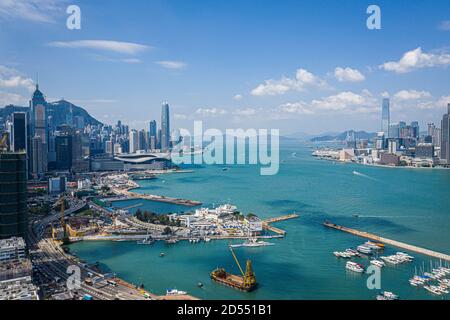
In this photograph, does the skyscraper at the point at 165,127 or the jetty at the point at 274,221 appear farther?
the skyscraper at the point at 165,127

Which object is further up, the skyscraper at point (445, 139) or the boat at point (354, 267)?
the skyscraper at point (445, 139)

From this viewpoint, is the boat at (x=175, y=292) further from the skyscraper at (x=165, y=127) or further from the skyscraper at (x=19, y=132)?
the skyscraper at (x=165, y=127)

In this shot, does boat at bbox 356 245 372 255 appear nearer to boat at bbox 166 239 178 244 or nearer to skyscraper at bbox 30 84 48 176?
boat at bbox 166 239 178 244

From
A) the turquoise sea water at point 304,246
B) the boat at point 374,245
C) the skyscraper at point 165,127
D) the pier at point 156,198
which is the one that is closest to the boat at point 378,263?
the turquoise sea water at point 304,246

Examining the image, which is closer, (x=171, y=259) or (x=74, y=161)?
(x=171, y=259)

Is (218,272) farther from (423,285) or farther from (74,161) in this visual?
(74,161)

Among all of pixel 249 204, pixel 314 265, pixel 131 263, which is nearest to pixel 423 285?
pixel 314 265
